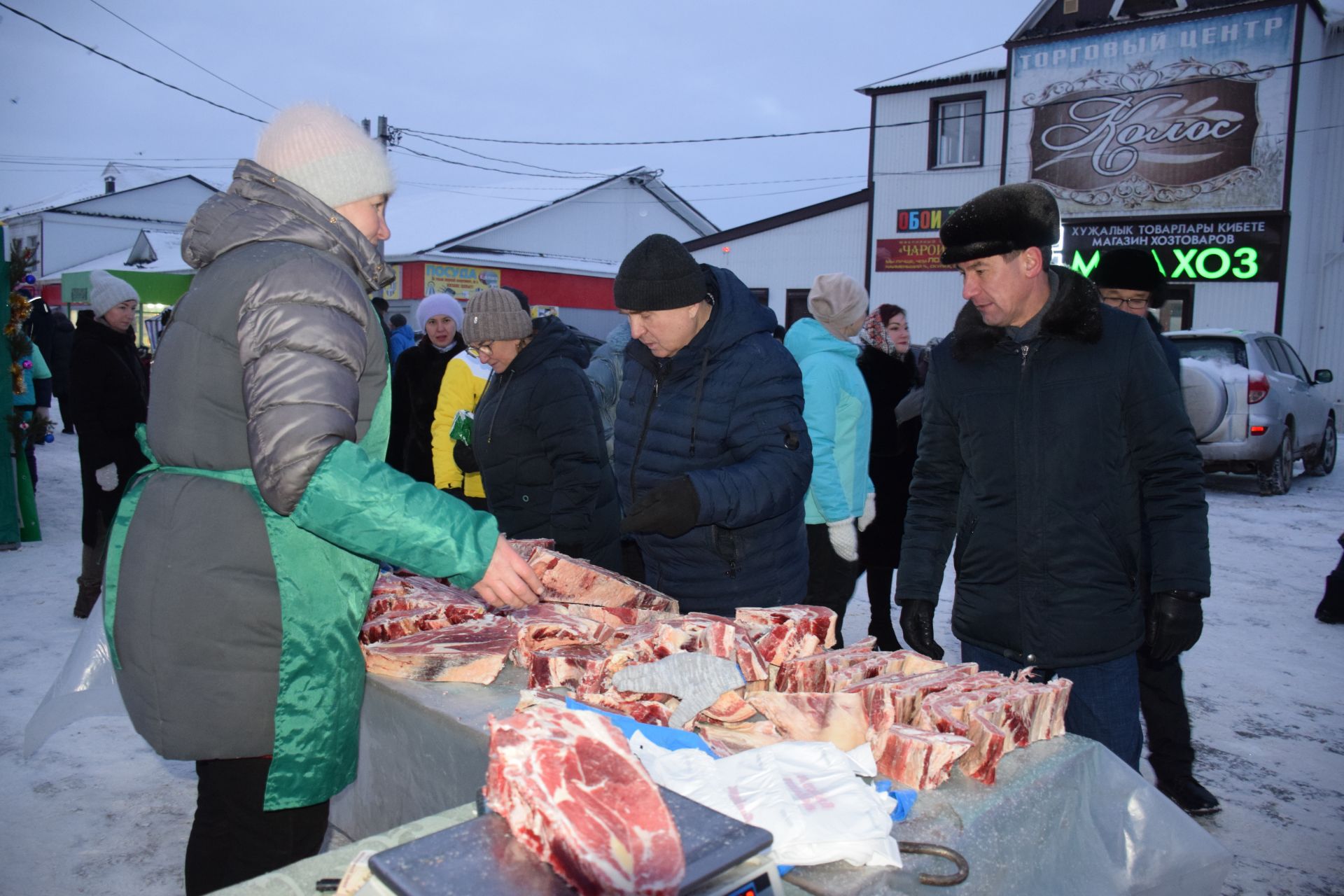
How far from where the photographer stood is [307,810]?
2051 mm

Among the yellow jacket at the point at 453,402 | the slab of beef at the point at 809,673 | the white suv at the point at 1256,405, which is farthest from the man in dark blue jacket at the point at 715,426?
the white suv at the point at 1256,405

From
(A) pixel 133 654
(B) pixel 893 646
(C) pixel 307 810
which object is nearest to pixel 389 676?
(C) pixel 307 810

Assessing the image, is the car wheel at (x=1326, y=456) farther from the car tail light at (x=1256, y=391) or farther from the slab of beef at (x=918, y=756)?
the slab of beef at (x=918, y=756)

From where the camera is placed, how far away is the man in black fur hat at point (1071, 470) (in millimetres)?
2504

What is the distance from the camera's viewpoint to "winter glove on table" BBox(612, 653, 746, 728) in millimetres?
2051

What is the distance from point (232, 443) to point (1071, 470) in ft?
6.66

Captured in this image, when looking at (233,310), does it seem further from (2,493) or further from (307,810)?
(2,493)

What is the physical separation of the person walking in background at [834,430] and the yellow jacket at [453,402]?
1.94 m

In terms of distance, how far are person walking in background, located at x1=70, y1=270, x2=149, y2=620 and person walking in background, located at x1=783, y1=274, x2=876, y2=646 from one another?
13.7ft

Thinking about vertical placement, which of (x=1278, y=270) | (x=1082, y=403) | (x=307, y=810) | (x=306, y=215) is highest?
(x=1278, y=270)

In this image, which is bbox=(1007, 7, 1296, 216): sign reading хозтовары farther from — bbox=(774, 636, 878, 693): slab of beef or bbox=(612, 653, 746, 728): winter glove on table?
bbox=(612, 653, 746, 728): winter glove on table

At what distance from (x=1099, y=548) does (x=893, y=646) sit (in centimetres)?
300

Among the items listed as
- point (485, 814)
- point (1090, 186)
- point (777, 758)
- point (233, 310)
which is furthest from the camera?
point (1090, 186)

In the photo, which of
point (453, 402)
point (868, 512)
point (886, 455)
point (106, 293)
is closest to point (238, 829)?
point (868, 512)
